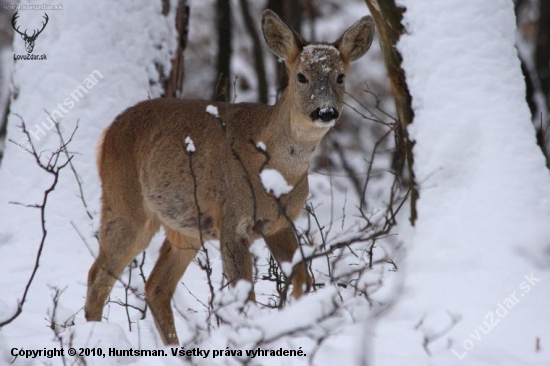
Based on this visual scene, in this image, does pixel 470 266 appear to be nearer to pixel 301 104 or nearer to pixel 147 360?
pixel 301 104

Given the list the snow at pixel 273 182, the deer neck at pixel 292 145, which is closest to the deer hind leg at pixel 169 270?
the deer neck at pixel 292 145

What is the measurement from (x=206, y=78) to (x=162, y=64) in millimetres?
9932

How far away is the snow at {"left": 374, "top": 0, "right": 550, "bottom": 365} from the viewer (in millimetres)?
4969

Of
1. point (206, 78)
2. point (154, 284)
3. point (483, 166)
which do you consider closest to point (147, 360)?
point (154, 284)

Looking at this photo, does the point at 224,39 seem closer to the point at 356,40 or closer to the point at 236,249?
the point at 356,40

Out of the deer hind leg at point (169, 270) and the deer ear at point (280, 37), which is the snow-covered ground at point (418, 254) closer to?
the deer hind leg at point (169, 270)

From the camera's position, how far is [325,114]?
19.7 ft

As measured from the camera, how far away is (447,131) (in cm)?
616

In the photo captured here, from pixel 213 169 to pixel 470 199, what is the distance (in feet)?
5.94

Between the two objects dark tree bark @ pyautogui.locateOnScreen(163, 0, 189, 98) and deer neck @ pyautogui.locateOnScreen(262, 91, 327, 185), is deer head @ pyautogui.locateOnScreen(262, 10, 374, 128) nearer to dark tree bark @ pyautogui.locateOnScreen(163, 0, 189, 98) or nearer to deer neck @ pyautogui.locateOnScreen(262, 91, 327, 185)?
deer neck @ pyautogui.locateOnScreen(262, 91, 327, 185)

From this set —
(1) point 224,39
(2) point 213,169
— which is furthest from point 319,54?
(1) point 224,39

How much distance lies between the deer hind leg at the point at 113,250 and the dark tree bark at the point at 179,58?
11.9ft

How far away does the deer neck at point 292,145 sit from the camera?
247 inches

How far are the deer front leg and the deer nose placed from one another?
0.84 m
